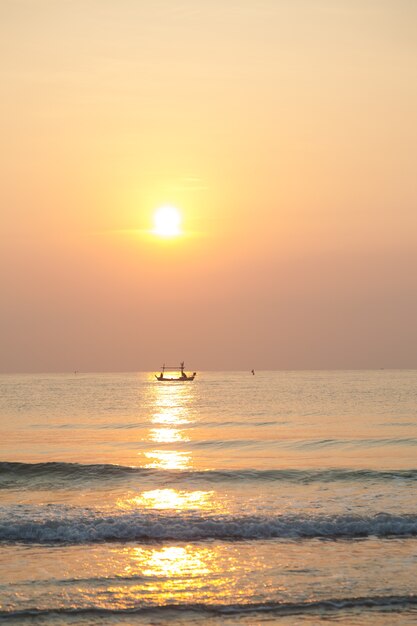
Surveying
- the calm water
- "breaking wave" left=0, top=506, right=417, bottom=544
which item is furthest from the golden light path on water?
"breaking wave" left=0, top=506, right=417, bottom=544

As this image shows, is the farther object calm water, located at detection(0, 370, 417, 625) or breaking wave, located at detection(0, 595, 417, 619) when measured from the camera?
calm water, located at detection(0, 370, 417, 625)

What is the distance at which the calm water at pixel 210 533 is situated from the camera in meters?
14.2

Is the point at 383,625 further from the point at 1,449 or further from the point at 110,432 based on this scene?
the point at 110,432

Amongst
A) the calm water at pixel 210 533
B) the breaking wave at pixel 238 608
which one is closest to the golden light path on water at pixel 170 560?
the calm water at pixel 210 533

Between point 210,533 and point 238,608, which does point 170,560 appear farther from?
point 238,608

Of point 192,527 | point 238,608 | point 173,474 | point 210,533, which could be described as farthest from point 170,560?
point 173,474

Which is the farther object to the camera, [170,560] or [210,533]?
[210,533]

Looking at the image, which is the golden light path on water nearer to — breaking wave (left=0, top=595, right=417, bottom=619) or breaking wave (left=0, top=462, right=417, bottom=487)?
breaking wave (left=0, top=595, right=417, bottom=619)

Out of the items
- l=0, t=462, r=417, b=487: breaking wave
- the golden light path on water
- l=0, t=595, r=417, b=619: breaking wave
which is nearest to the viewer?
l=0, t=595, r=417, b=619: breaking wave

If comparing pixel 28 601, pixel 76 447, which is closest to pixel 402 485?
pixel 28 601

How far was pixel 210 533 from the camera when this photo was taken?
2116 centimetres

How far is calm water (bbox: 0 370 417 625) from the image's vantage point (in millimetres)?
A: 14242

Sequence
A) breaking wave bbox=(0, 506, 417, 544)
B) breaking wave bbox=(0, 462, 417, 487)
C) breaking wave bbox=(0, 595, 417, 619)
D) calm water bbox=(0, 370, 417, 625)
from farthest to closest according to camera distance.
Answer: breaking wave bbox=(0, 462, 417, 487), breaking wave bbox=(0, 506, 417, 544), calm water bbox=(0, 370, 417, 625), breaking wave bbox=(0, 595, 417, 619)

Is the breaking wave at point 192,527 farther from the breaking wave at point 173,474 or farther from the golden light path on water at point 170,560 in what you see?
the breaking wave at point 173,474
